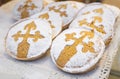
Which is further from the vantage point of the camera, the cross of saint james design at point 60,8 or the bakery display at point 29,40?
the cross of saint james design at point 60,8

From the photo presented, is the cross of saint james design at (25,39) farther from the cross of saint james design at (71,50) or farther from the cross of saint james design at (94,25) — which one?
the cross of saint james design at (94,25)

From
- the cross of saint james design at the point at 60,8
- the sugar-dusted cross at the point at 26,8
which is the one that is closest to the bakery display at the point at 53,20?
the cross of saint james design at the point at 60,8

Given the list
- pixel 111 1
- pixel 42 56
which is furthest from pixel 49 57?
pixel 111 1

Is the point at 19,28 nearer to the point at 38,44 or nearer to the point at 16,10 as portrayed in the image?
the point at 38,44

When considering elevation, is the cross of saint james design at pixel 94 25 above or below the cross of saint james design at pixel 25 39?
above

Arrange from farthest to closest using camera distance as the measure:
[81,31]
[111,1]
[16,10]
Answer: [111,1] < [16,10] < [81,31]

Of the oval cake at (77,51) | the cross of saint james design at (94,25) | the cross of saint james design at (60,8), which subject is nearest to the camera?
the oval cake at (77,51)

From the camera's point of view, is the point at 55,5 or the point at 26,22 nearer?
the point at 26,22
